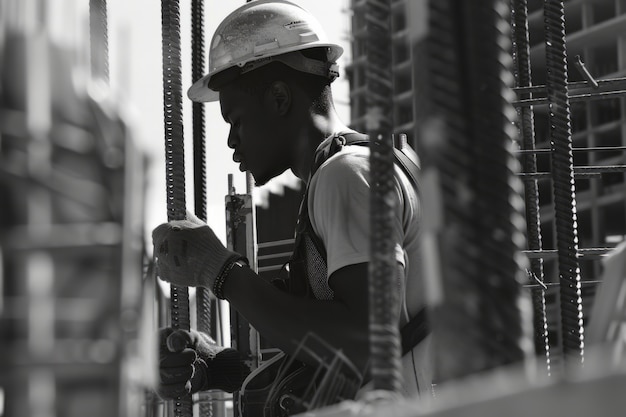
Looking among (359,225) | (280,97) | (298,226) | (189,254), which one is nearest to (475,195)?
(359,225)

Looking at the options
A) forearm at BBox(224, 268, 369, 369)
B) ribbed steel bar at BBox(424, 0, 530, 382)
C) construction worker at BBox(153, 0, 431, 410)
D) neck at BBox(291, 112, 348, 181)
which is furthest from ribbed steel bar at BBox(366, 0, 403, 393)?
neck at BBox(291, 112, 348, 181)

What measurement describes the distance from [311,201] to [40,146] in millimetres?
2267

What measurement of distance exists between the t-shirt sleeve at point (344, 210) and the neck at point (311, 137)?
1.87 feet

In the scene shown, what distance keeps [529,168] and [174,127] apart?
2.43m

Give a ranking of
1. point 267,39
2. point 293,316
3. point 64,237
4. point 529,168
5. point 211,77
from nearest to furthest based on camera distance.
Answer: point 64,237 → point 293,316 → point 267,39 → point 211,77 → point 529,168

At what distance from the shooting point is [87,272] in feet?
4.95

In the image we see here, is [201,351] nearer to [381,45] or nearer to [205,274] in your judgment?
[205,274]

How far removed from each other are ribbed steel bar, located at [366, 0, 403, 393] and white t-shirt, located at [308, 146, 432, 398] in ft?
4.83

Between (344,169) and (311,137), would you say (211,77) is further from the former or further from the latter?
(344,169)

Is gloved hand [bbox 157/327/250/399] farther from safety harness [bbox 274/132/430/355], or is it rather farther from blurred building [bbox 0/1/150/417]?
blurred building [bbox 0/1/150/417]

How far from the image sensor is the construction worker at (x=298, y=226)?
3.59 meters

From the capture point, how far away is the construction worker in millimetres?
3594

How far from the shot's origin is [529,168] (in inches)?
250

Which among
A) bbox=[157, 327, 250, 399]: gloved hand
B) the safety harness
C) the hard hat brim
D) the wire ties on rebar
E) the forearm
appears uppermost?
the wire ties on rebar
